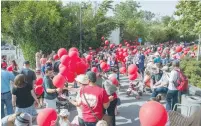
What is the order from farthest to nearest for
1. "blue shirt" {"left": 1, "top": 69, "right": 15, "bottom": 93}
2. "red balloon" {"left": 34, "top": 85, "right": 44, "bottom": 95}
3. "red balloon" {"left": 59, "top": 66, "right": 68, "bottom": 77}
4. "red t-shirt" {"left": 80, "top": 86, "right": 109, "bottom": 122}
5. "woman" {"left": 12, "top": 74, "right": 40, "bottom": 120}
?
"red balloon" {"left": 34, "top": 85, "right": 44, "bottom": 95}, "red balloon" {"left": 59, "top": 66, "right": 68, "bottom": 77}, "blue shirt" {"left": 1, "top": 69, "right": 15, "bottom": 93}, "woman" {"left": 12, "top": 74, "right": 40, "bottom": 120}, "red t-shirt" {"left": 80, "top": 86, "right": 109, "bottom": 122}

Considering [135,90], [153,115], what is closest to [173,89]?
[135,90]

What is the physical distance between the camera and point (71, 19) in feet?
85.2

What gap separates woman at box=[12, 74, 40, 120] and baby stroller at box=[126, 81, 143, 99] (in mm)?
5101

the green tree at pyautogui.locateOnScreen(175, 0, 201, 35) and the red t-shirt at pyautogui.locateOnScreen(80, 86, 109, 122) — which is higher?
the green tree at pyautogui.locateOnScreen(175, 0, 201, 35)

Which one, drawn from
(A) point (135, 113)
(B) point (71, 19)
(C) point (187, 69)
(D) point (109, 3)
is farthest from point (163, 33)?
(A) point (135, 113)

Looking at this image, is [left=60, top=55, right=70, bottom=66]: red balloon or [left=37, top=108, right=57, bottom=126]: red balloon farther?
[left=60, top=55, right=70, bottom=66]: red balloon

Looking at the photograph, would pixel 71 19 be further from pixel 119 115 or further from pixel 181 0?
pixel 119 115

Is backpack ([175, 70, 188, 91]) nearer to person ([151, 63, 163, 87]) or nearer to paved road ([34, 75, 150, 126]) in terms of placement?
paved road ([34, 75, 150, 126])

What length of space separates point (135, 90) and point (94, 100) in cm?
606

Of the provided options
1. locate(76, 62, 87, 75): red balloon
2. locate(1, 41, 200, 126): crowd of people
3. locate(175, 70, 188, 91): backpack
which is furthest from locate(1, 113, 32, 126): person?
locate(175, 70, 188, 91): backpack

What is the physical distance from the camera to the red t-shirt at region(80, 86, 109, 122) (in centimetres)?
506

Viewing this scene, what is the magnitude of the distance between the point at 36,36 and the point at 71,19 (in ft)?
17.0

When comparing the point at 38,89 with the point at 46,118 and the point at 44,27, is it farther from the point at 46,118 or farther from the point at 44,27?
the point at 44,27

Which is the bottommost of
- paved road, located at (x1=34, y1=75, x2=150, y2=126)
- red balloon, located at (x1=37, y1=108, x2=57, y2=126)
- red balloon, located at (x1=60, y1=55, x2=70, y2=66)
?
paved road, located at (x1=34, y1=75, x2=150, y2=126)
